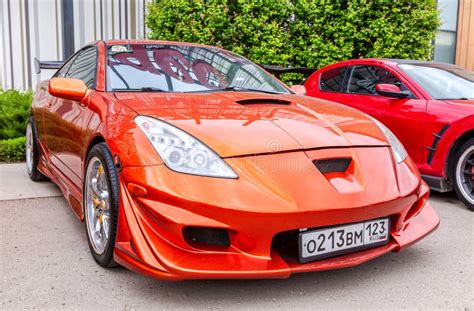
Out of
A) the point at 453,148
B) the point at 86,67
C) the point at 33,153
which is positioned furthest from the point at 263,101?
the point at 33,153

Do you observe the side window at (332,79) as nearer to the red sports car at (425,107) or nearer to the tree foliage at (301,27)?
the red sports car at (425,107)

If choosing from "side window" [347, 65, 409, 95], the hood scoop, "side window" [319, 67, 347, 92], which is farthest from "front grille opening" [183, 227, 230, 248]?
"side window" [319, 67, 347, 92]

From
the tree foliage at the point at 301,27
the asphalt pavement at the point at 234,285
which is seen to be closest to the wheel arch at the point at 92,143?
the asphalt pavement at the point at 234,285

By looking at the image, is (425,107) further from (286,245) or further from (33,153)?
(33,153)

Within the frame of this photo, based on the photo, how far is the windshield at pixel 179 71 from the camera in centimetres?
326

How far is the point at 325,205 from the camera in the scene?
90.4 inches

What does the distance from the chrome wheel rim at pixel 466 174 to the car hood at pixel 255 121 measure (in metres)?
1.64

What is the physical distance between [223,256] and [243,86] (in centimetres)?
163

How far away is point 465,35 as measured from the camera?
39.5 feet

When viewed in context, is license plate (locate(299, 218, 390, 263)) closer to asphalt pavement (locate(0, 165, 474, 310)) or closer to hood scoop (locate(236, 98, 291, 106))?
asphalt pavement (locate(0, 165, 474, 310))

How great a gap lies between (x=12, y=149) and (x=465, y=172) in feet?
16.2

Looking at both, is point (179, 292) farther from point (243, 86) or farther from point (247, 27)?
point (247, 27)

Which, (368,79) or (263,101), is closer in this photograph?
(263,101)

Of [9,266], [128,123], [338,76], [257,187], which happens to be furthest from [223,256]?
[338,76]
